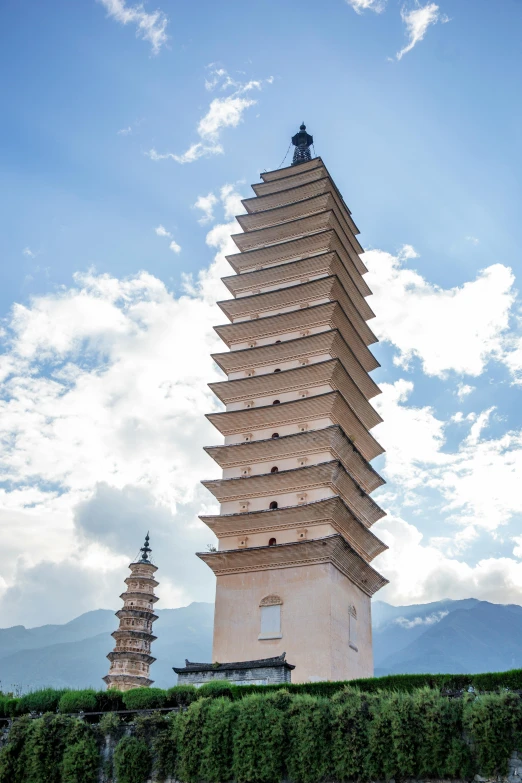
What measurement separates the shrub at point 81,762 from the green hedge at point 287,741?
0.02 m

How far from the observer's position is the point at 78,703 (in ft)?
54.4

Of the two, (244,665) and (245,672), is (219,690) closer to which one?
(245,672)

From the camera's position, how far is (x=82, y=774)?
15.4 meters

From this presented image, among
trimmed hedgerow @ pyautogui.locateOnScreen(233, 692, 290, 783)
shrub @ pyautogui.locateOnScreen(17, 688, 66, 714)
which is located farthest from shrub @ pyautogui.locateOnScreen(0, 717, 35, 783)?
trimmed hedgerow @ pyautogui.locateOnScreen(233, 692, 290, 783)

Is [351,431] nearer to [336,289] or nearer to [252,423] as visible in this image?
[252,423]

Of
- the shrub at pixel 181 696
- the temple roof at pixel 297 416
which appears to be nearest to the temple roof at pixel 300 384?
the temple roof at pixel 297 416

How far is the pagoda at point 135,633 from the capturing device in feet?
112

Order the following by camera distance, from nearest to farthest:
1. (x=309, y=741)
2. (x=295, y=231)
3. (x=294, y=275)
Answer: (x=309, y=741)
(x=294, y=275)
(x=295, y=231)

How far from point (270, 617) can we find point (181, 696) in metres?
5.56

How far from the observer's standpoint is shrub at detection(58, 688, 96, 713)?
16.6m

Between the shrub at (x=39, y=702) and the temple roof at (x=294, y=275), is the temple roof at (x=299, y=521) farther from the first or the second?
the temple roof at (x=294, y=275)

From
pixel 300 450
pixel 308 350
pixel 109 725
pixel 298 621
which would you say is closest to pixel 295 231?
pixel 308 350

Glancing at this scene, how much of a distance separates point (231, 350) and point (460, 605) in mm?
179728

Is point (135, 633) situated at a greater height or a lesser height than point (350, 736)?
greater
